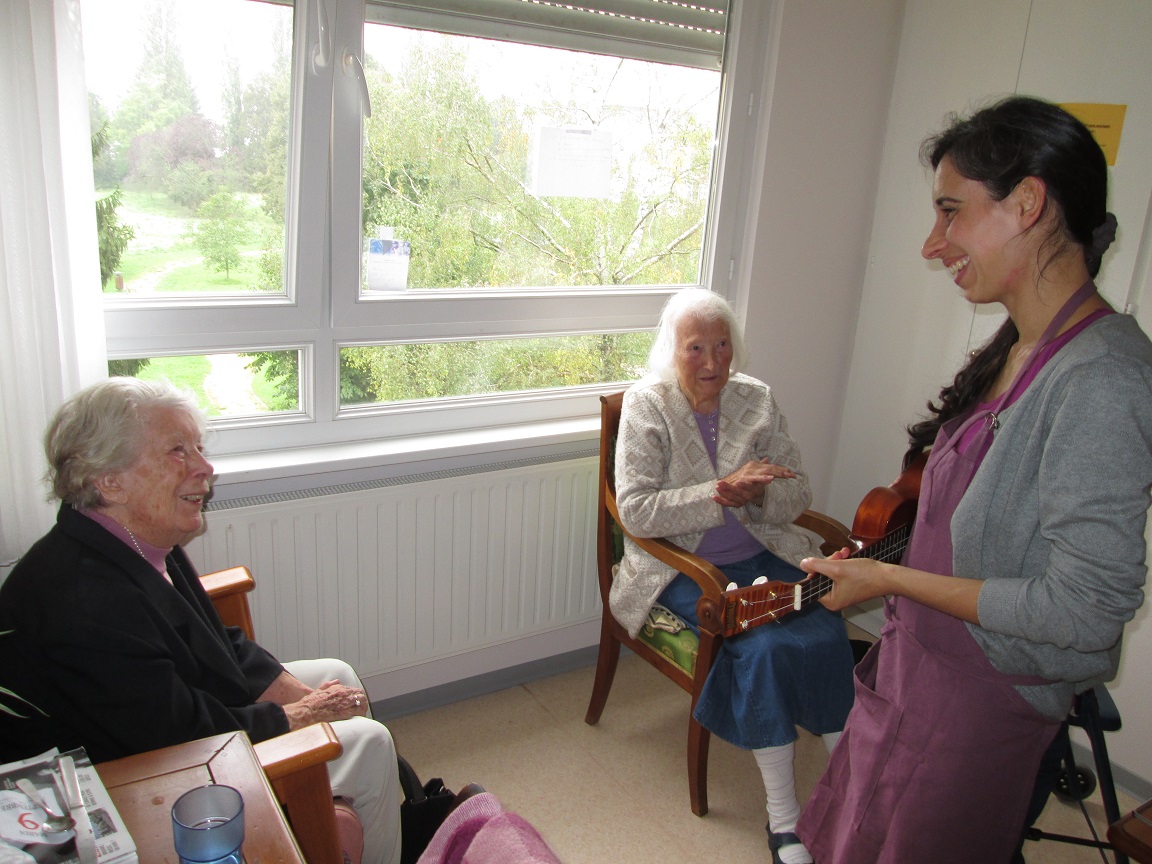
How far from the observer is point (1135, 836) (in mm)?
1134

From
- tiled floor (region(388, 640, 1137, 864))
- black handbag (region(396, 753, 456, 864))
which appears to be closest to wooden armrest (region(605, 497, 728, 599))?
tiled floor (region(388, 640, 1137, 864))

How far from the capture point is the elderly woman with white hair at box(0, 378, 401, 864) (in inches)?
55.7

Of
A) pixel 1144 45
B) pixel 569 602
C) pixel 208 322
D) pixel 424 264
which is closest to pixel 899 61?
pixel 1144 45

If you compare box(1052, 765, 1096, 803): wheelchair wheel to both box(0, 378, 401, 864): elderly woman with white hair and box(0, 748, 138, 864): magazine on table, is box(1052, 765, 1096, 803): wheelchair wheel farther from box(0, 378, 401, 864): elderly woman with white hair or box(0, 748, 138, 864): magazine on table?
box(0, 748, 138, 864): magazine on table

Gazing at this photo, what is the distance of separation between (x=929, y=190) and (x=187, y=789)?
112 inches

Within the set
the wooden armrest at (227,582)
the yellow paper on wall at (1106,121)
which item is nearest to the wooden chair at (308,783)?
the wooden armrest at (227,582)

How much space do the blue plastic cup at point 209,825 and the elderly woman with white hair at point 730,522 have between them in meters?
1.37

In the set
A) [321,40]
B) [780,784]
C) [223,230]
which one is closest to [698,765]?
[780,784]

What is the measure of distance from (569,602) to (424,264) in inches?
46.8

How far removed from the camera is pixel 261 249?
7.39ft

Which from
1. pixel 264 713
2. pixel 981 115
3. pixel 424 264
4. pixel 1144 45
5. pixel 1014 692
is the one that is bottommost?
pixel 264 713

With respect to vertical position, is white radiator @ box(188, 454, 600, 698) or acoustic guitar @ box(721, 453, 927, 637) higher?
acoustic guitar @ box(721, 453, 927, 637)

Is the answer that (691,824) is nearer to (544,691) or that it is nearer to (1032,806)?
(544,691)

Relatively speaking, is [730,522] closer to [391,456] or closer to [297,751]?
[391,456]
